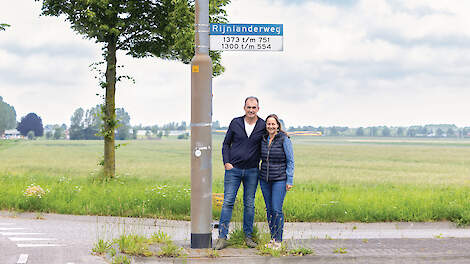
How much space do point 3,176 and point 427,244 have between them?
14.8 metres

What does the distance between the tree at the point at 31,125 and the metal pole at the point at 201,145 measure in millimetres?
109901

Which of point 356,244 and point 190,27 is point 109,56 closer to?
point 190,27

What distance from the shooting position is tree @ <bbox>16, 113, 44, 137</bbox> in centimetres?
11162

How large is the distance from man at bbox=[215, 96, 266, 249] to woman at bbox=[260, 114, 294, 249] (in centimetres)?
13

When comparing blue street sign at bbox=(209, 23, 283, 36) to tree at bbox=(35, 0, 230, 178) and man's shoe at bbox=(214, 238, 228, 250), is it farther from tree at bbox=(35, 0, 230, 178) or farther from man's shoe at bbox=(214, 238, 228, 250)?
tree at bbox=(35, 0, 230, 178)

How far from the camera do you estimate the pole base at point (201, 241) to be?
24.7 ft

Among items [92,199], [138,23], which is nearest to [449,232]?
[92,199]

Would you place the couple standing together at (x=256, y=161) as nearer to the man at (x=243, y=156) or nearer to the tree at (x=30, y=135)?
the man at (x=243, y=156)

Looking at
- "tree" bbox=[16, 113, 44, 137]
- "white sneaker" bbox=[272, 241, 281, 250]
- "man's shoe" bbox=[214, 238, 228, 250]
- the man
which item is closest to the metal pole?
"man's shoe" bbox=[214, 238, 228, 250]

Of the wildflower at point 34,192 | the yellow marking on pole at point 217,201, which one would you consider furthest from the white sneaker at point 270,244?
the wildflower at point 34,192

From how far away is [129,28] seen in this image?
18.1 meters

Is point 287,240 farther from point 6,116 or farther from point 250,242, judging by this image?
point 6,116

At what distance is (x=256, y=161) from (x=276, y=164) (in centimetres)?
30

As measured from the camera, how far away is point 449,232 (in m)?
10.2
